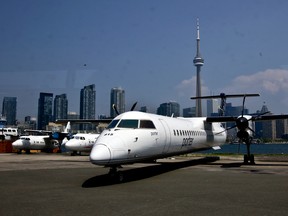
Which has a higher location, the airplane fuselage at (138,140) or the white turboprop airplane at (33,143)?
the airplane fuselage at (138,140)

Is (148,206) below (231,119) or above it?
below

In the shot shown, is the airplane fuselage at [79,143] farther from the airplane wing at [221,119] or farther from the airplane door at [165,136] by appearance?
the airplane door at [165,136]

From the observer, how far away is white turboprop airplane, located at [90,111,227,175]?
11438 mm

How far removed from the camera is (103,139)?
1209 centimetres

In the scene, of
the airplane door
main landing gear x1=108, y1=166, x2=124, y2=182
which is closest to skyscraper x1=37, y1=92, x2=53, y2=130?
the airplane door

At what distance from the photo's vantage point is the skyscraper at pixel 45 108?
126 m

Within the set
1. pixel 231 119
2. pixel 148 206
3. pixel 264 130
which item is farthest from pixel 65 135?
pixel 264 130

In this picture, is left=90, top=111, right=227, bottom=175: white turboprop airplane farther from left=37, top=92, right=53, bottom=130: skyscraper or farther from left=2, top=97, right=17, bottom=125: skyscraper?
left=2, top=97, right=17, bottom=125: skyscraper

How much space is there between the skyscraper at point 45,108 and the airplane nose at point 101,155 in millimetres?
117635

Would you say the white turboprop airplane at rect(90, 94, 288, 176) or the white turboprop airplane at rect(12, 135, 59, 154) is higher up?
the white turboprop airplane at rect(90, 94, 288, 176)

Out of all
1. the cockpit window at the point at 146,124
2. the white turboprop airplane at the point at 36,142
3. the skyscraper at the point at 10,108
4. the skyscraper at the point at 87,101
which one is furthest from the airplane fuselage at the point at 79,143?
the skyscraper at the point at 10,108

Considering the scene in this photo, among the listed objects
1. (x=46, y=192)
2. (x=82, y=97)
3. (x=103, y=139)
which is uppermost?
(x=82, y=97)

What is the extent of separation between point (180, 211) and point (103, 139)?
569 cm

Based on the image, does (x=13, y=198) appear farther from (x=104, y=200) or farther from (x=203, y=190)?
(x=203, y=190)
